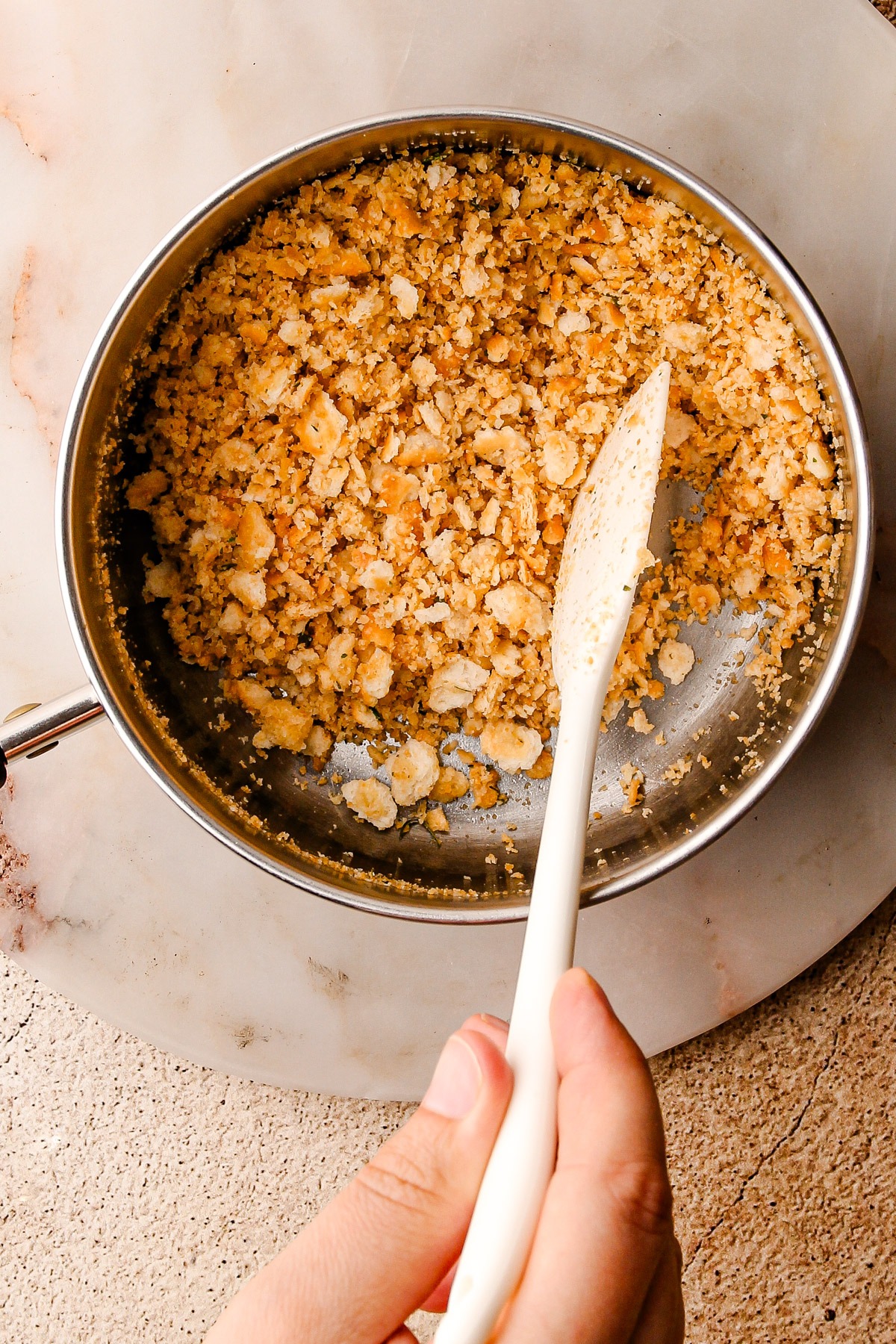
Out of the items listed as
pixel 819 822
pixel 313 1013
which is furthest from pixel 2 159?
pixel 819 822

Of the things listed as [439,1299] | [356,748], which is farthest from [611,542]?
[439,1299]

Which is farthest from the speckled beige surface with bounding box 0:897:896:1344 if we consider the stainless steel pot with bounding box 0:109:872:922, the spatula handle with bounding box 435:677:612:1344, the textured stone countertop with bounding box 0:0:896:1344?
the spatula handle with bounding box 435:677:612:1344

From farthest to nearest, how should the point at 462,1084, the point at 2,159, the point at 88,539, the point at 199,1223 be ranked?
the point at 199,1223 < the point at 2,159 < the point at 88,539 < the point at 462,1084

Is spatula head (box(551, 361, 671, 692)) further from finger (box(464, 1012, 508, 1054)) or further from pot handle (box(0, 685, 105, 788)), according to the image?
pot handle (box(0, 685, 105, 788))

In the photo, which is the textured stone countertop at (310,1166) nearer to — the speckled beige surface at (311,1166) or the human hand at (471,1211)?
the speckled beige surface at (311,1166)

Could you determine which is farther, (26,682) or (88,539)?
(26,682)

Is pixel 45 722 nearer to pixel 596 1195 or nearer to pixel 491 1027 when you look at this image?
pixel 491 1027

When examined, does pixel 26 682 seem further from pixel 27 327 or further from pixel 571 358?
pixel 571 358
